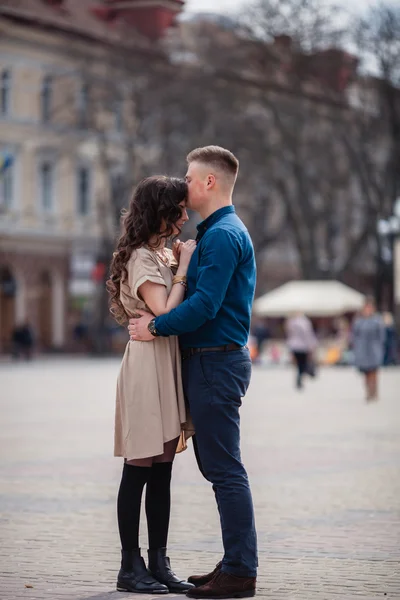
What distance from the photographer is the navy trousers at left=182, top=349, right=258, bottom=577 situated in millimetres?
6992

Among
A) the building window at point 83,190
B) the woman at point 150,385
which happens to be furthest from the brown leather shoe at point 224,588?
the building window at point 83,190

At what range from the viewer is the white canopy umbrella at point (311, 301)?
4778 cm

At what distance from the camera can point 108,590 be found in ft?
23.6

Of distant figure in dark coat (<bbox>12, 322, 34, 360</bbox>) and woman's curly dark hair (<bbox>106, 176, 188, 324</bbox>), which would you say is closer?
woman's curly dark hair (<bbox>106, 176, 188, 324</bbox>)

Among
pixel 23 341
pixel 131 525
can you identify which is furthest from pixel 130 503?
pixel 23 341

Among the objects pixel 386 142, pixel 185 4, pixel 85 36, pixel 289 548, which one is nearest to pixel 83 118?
pixel 85 36

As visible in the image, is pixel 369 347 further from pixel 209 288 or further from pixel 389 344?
pixel 209 288

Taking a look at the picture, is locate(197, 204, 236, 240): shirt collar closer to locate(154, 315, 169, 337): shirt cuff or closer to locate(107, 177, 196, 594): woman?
locate(107, 177, 196, 594): woman

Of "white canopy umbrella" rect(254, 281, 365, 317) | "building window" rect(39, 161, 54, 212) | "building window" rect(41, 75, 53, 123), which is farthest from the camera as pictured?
"building window" rect(39, 161, 54, 212)

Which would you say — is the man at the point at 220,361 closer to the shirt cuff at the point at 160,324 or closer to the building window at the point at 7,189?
the shirt cuff at the point at 160,324

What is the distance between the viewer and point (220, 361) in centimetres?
702

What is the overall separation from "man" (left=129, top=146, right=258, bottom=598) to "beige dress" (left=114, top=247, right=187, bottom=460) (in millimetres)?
65

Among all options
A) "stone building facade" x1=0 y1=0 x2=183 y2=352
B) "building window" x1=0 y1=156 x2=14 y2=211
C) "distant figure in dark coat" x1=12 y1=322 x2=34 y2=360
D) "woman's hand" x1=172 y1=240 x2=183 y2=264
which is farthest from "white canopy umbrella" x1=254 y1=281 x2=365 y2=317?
"woman's hand" x1=172 y1=240 x2=183 y2=264

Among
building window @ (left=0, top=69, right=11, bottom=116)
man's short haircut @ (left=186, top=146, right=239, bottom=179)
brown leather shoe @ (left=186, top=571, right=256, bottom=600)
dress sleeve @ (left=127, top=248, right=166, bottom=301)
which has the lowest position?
brown leather shoe @ (left=186, top=571, right=256, bottom=600)
